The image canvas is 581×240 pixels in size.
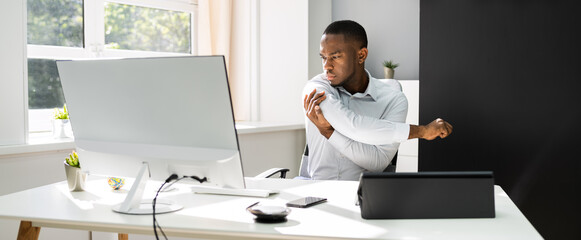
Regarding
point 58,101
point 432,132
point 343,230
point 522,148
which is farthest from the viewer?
point 58,101

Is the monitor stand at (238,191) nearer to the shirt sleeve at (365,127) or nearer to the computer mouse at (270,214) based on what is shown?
the computer mouse at (270,214)

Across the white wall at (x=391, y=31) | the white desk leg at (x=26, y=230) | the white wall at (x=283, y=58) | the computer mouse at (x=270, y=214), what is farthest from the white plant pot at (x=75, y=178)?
the white wall at (x=391, y=31)

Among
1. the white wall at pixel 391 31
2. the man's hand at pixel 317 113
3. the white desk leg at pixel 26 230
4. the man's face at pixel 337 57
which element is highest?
the white wall at pixel 391 31

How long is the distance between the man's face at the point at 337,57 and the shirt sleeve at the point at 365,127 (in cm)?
16

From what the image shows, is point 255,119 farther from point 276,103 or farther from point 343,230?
point 343,230

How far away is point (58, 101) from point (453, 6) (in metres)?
2.25

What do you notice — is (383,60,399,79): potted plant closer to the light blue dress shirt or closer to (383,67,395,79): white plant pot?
(383,67,395,79): white plant pot

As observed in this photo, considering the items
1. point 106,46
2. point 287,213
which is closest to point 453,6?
point 287,213

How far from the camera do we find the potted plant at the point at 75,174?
1.94 metres

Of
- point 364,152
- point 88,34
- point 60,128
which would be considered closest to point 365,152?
point 364,152

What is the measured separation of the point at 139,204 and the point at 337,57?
1106 mm

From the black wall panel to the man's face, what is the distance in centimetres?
33

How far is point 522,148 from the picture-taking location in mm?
2445

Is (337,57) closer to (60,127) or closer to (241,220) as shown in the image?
(241,220)
